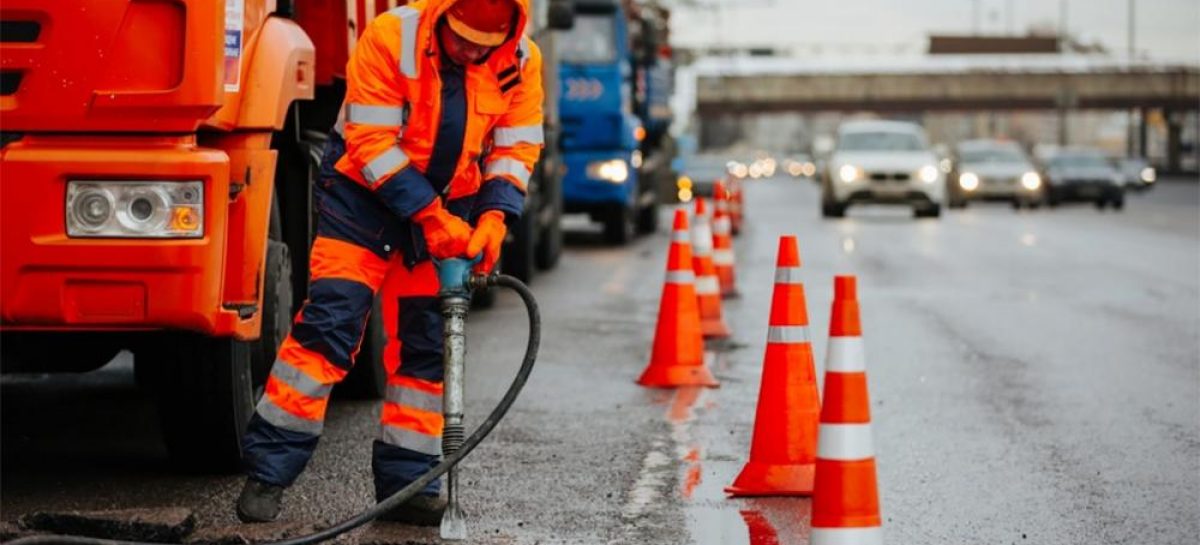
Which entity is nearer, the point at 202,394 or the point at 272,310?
the point at 202,394

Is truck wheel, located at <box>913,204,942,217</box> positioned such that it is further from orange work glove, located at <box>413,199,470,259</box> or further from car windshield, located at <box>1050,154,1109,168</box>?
orange work glove, located at <box>413,199,470,259</box>

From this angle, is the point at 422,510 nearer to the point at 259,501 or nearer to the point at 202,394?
the point at 259,501

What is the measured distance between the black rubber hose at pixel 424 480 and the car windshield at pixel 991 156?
38.9 m

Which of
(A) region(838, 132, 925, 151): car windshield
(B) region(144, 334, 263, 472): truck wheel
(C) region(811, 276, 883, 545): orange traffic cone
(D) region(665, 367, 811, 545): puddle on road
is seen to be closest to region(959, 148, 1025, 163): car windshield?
(A) region(838, 132, 925, 151): car windshield

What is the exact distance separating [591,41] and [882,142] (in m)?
13.3

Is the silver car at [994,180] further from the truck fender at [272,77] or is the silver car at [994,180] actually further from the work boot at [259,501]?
the work boot at [259,501]

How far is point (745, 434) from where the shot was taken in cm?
905

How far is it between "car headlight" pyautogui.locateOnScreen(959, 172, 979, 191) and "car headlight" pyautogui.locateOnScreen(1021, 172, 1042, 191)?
967mm

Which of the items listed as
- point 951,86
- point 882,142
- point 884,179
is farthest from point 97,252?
point 951,86

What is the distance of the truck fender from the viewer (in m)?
7.01

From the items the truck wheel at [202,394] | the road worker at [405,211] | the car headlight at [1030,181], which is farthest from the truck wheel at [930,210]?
the road worker at [405,211]

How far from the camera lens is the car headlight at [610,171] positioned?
80.7ft

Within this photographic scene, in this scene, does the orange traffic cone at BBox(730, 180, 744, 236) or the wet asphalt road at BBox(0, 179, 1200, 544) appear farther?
the orange traffic cone at BBox(730, 180, 744, 236)

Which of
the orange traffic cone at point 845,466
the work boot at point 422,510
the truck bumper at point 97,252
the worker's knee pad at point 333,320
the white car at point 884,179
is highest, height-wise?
the truck bumper at point 97,252
